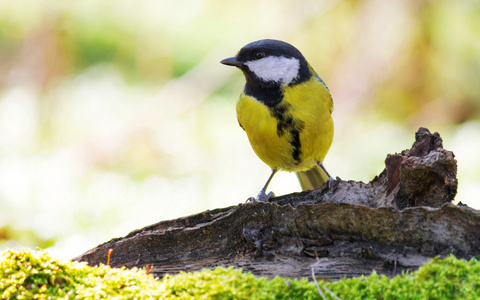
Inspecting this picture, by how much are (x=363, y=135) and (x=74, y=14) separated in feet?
12.1

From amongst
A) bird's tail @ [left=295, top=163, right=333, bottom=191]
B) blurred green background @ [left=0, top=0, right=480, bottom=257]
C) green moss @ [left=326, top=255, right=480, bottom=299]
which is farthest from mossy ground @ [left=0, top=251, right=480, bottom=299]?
blurred green background @ [left=0, top=0, right=480, bottom=257]

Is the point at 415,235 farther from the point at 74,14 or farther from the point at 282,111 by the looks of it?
the point at 74,14

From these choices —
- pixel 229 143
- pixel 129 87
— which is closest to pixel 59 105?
pixel 129 87

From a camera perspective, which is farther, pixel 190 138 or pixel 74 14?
pixel 74 14

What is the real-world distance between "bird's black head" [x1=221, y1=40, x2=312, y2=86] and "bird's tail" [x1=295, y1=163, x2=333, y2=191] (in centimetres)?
78

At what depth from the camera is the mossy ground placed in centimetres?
131

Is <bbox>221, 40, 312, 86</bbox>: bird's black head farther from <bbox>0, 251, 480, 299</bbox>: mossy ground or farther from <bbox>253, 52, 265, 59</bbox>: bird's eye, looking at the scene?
<bbox>0, 251, 480, 299</bbox>: mossy ground

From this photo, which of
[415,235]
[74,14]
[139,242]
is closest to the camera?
[415,235]

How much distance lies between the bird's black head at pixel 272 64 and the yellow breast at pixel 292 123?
0.07 meters

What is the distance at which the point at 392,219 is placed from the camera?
1.56 metres

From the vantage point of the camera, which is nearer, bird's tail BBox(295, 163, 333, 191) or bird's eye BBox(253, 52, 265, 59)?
bird's eye BBox(253, 52, 265, 59)

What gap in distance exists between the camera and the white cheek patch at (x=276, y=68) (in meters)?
2.75

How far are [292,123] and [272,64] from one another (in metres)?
0.38

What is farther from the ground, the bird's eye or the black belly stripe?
the bird's eye
